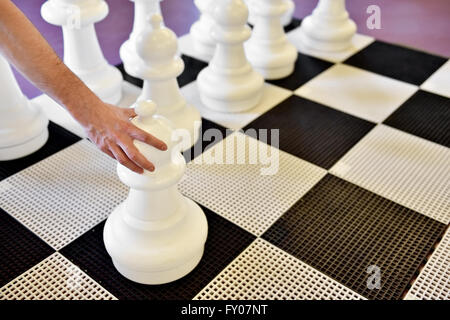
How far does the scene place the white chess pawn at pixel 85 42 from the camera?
64.8 inches

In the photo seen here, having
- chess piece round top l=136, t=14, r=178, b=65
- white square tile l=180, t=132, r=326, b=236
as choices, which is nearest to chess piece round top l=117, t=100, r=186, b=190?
white square tile l=180, t=132, r=326, b=236

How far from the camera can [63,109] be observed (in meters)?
1.77

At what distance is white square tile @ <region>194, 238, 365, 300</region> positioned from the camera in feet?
3.64

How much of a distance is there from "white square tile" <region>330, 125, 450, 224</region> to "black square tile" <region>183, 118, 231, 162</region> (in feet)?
1.26

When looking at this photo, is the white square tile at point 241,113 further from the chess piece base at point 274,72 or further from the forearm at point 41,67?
the forearm at point 41,67

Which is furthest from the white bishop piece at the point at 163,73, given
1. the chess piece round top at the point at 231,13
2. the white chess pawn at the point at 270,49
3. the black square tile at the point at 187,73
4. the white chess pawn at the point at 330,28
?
the white chess pawn at the point at 330,28

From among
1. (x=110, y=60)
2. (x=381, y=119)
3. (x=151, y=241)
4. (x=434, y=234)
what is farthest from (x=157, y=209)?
(x=110, y=60)

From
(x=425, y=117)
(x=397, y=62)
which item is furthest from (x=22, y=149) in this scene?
(x=397, y=62)

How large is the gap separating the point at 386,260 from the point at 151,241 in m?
0.55

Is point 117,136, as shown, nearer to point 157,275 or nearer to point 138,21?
point 157,275

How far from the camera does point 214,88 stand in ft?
5.78

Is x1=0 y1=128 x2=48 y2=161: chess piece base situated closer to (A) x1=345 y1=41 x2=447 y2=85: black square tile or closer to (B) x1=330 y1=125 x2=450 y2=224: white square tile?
(B) x1=330 y1=125 x2=450 y2=224: white square tile

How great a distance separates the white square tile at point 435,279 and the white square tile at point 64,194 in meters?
0.78
